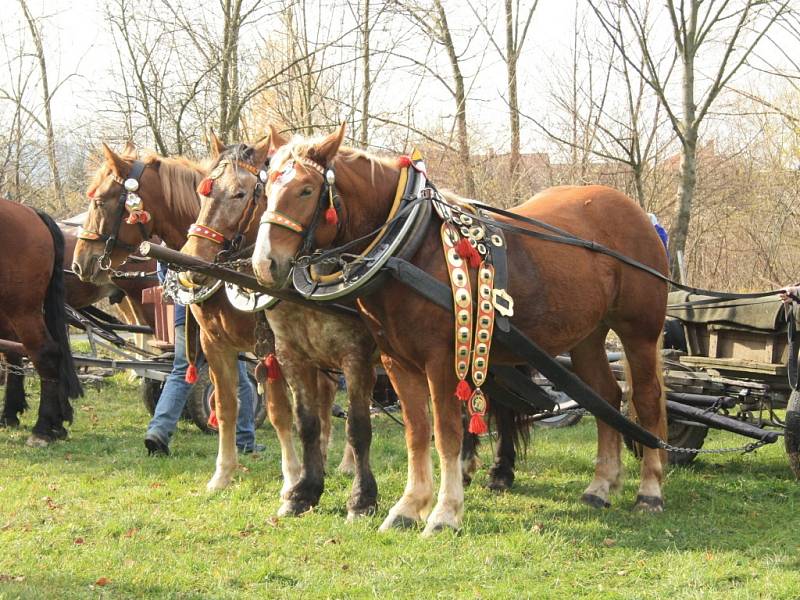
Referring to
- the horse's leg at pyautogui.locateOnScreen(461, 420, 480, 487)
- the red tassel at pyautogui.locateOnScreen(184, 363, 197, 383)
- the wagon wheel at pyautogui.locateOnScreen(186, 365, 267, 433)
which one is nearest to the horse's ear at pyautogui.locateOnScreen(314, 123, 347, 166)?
the red tassel at pyautogui.locateOnScreen(184, 363, 197, 383)

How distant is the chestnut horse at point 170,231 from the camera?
5.89m

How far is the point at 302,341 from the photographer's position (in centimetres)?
530

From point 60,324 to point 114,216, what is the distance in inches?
98.5

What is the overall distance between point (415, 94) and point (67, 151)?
9.20m

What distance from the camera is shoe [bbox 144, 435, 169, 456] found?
7.23 metres

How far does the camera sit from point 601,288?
533cm

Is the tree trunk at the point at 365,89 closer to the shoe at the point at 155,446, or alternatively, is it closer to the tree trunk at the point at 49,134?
the shoe at the point at 155,446

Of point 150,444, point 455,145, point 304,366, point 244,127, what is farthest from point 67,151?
point 304,366

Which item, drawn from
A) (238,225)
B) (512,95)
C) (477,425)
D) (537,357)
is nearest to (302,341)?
(238,225)

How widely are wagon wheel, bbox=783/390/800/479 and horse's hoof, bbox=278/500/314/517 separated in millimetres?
2978

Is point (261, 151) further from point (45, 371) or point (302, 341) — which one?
point (45, 371)

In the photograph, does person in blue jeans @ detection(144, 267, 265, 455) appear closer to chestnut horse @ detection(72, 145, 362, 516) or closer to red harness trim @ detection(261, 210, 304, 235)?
chestnut horse @ detection(72, 145, 362, 516)

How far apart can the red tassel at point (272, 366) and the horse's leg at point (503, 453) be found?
1572 mm

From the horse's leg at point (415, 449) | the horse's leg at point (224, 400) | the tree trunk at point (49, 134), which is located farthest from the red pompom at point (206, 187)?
the tree trunk at point (49, 134)
